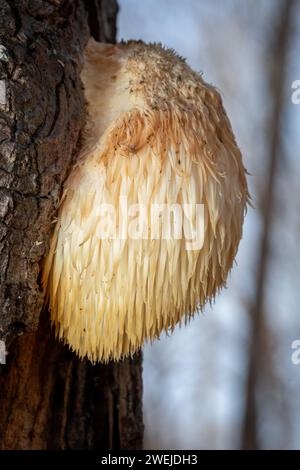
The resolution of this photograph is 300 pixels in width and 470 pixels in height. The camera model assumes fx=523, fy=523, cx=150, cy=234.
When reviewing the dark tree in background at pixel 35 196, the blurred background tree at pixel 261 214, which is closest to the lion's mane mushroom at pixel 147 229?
the dark tree in background at pixel 35 196

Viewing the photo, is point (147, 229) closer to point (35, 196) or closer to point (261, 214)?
point (35, 196)

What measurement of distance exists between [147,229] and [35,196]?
27cm

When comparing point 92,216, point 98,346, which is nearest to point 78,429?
point 98,346

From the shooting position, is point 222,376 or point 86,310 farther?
point 222,376

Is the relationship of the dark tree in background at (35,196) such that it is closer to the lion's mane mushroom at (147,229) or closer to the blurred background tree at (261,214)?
the lion's mane mushroom at (147,229)

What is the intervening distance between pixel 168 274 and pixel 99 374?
718 millimetres

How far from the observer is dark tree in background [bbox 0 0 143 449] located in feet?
3.88

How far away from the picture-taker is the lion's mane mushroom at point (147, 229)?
1.21 m

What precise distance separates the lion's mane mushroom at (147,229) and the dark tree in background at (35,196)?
0.06m

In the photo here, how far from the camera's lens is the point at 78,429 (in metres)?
1.72

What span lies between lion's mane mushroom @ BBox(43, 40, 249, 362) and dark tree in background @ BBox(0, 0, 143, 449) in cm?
6

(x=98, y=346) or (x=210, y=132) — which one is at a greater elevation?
(x=210, y=132)

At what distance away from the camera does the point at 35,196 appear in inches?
47.9

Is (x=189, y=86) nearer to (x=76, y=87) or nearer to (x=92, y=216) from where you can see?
(x=76, y=87)
